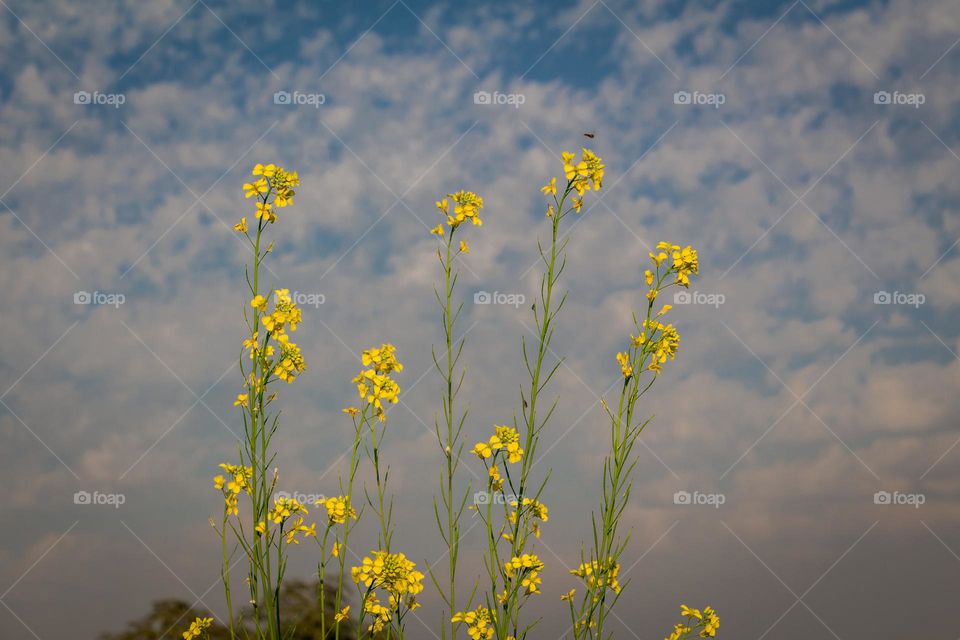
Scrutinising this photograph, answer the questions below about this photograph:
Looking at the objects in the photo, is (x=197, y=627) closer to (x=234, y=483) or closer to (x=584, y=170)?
(x=234, y=483)

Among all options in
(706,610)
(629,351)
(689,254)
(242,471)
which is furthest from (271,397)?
(706,610)

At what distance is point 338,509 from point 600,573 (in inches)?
58.4

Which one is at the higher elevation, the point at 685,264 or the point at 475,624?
the point at 685,264

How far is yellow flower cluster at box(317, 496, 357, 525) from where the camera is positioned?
435 centimetres

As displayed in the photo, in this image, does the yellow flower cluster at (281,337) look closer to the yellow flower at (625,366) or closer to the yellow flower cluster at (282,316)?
the yellow flower cluster at (282,316)

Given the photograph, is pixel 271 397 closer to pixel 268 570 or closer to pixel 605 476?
pixel 268 570

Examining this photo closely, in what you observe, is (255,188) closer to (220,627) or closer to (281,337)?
(281,337)

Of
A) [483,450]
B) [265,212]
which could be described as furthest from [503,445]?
[265,212]

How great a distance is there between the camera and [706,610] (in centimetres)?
489

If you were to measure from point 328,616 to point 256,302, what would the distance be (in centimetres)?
458

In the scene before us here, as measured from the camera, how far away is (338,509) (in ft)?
14.3

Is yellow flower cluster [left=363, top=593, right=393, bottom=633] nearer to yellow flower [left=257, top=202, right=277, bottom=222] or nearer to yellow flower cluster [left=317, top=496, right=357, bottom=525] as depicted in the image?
yellow flower cluster [left=317, top=496, right=357, bottom=525]

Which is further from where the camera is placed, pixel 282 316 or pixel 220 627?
pixel 220 627

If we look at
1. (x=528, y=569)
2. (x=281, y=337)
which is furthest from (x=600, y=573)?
(x=281, y=337)
